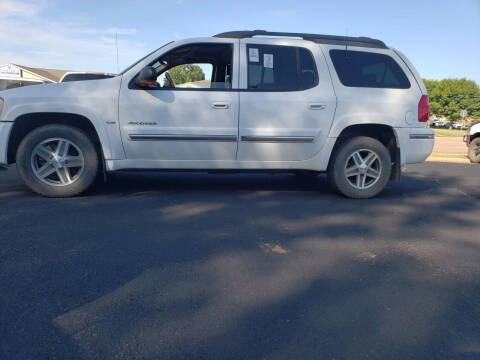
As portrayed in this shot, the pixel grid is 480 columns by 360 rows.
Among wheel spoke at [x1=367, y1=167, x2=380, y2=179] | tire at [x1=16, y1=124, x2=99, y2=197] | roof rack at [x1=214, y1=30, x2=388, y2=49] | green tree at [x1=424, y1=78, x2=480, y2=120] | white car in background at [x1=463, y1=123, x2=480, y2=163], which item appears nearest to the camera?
tire at [x1=16, y1=124, x2=99, y2=197]

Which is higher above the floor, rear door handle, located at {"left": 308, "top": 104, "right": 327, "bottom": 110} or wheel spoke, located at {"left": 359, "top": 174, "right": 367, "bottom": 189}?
rear door handle, located at {"left": 308, "top": 104, "right": 327, "bottom": 110}

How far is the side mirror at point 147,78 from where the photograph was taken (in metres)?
4.20

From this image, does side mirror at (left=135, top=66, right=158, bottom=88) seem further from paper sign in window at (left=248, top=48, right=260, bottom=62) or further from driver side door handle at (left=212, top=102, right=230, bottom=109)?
paper sign in window at (left=248, top=48, right=260, bottom=62)

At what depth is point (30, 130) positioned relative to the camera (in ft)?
→ 15.0

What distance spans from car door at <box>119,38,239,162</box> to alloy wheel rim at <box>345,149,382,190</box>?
1537 millimetres

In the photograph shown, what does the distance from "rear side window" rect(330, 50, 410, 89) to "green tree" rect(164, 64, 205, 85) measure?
1920 mm

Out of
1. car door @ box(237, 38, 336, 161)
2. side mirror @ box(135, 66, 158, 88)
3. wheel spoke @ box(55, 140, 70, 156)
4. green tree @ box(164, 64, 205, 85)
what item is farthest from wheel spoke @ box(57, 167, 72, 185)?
car door @ box(237, 38, 336, 161)

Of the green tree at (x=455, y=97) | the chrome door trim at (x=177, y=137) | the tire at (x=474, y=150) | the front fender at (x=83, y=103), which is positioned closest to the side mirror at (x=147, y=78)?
the front fender at (x=83, y=103)

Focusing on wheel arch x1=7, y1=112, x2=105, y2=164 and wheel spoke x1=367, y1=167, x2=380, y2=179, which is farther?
wheel spoke x1=367, y1=167, x2=380, y2=179

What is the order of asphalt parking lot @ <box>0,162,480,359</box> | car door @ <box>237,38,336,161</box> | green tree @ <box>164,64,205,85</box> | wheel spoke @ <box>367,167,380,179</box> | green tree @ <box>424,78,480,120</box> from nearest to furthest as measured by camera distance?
1. asphalt parking lot @ <box>0,162,480,359</box>
2. car door @ <box>237,38,336,161</box>
3. wheel spoke @ <box>367,167,380,179</box>
4. green tree @ <box>164,64,205,85</box>
5. green tree @ <box>424,78,480,120</box>

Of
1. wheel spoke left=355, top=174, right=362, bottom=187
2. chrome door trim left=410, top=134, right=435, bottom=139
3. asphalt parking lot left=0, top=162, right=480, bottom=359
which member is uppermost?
chrome door trim left=410, top=134, right=435, bottom=139

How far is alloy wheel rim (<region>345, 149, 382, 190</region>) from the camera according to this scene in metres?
4.94

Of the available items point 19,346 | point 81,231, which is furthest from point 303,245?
point 19,346

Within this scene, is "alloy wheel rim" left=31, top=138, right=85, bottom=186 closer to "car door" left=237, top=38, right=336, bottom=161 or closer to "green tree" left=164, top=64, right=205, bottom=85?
"green tree" left=164, top=64, right=205, bottom=85
